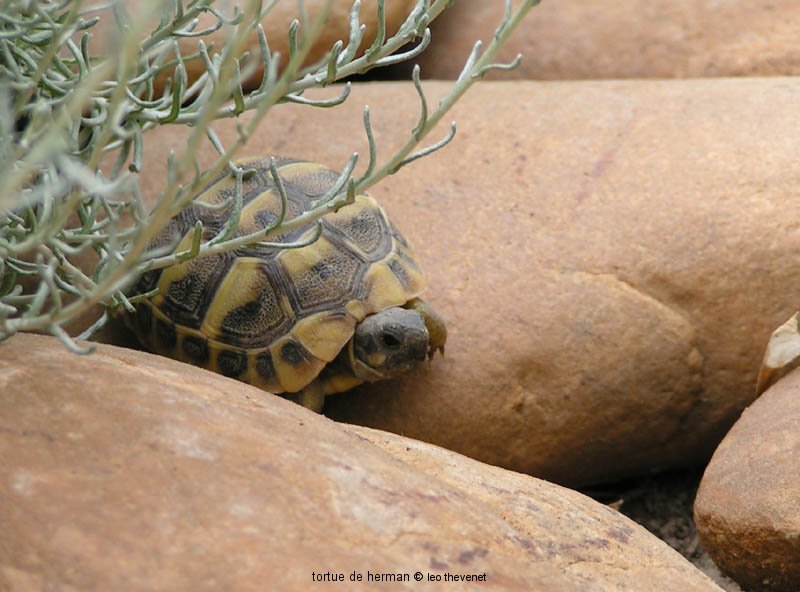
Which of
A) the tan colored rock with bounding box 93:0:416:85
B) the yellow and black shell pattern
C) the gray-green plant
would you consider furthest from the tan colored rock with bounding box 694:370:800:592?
the tan colored rock with bounding box 93:0:416:85

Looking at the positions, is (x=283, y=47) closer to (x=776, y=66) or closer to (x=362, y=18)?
(x=362, y=18)

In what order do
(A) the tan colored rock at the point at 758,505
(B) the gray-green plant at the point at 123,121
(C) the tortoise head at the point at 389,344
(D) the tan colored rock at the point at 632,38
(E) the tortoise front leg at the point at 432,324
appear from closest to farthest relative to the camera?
(B) the gray-green plant at the point at 123,121
(A) the tan colored rock at the point at 758,505
(C) the tortoise head at the point at 389,344
(E) the tortoise front leg at the point at 432,324
(D) the tan colored rock at the point at 632,38

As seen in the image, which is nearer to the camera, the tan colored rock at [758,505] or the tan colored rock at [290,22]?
the tan colored rock at [758,505]

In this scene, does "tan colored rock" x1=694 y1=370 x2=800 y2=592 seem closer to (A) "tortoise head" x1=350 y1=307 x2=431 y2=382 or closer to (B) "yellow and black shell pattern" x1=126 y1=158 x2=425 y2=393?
(A) "tortoise head" x1=350 y1=307 x2=431 y2=382

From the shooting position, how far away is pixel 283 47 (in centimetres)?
408

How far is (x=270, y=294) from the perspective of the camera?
3143 mm

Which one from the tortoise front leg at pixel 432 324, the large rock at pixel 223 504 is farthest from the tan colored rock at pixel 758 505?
the tortoise front leg at pixel 432 324


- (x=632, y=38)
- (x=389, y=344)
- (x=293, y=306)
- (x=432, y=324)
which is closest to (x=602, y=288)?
(x=432, y=324)

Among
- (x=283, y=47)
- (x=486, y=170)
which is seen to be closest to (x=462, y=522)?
(x=486, y=170)

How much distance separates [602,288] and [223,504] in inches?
71.7

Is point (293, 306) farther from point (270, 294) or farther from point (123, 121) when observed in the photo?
point (123, 121)

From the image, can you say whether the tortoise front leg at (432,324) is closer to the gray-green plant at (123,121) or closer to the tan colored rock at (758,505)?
the tan colored rock at (758,505)

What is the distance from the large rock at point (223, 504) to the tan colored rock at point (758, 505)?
0.34m

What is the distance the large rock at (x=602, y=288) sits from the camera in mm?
3273
